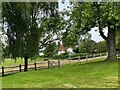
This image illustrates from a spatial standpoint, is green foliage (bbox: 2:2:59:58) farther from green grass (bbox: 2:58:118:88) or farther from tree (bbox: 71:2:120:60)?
green grass (bbox: 2:58:118:88)

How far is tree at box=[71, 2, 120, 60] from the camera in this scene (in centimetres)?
2059

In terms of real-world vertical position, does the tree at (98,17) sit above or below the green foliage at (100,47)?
above

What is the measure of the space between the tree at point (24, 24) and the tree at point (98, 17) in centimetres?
213

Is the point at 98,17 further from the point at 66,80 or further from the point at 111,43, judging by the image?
the point at 66,80

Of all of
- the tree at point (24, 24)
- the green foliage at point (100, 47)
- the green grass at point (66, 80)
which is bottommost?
the green grass at point (66, 80)

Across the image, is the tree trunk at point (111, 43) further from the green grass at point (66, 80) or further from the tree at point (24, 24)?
the green grass at point (66, 80)

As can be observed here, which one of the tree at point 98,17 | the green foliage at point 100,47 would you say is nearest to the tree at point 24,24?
the tree at point 98,17

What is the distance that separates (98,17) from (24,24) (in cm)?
582

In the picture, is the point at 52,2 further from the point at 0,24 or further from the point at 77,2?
the point at 0,24

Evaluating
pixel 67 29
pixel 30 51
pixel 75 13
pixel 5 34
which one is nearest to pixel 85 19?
pixel 75 13

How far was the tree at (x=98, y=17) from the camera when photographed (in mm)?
20594

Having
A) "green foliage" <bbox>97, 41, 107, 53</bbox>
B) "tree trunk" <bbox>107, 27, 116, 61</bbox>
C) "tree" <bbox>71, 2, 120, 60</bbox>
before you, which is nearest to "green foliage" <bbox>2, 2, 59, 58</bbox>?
"tree" <bbox>71, 2, 120, 60</bbox>

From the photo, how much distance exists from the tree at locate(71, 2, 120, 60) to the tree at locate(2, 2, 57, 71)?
2.13m

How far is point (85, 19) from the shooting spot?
842 inches
